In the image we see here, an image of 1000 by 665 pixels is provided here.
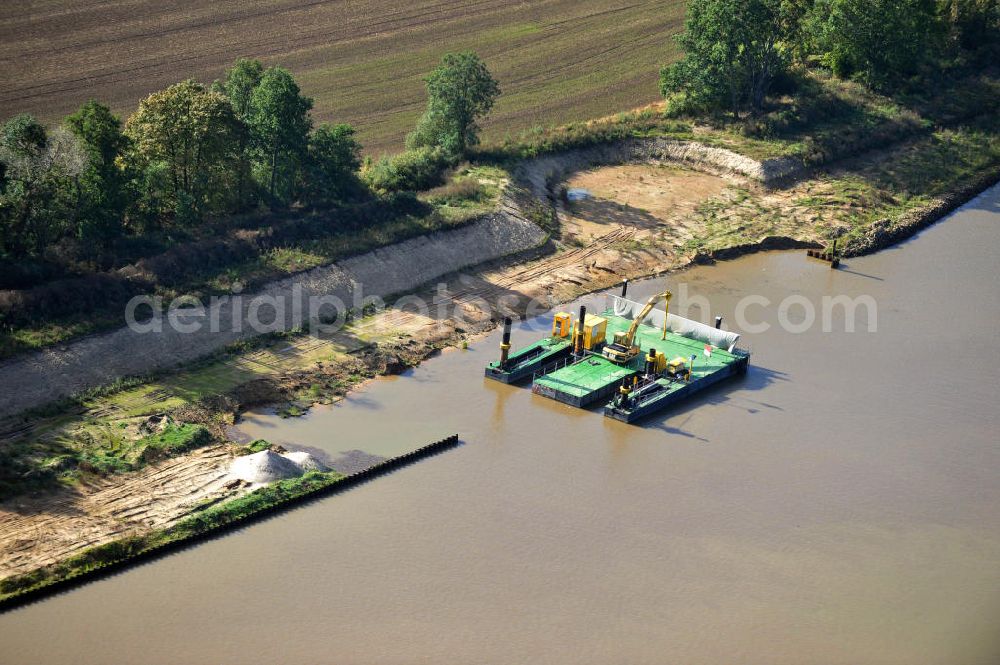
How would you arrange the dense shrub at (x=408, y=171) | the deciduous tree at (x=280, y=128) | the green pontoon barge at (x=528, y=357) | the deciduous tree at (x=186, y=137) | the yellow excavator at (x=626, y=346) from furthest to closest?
the dense shrub at (x=408, y=171) < the deciduous tree at (x=280, y=128) < the deciduous tree at (x=186, y=137) < the yellow excavator at (x=626, y=346) < the green pontoon barge at (x=528, y=357)

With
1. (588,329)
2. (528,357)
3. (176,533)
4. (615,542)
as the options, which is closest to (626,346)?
(588,329)

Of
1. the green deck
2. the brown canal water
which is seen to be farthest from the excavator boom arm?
the brown canal water

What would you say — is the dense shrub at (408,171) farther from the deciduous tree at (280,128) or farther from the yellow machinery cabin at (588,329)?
the yellow machinery cabin at (588,329)

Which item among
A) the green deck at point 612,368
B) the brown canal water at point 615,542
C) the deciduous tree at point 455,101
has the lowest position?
the brown canal water at point 615,542

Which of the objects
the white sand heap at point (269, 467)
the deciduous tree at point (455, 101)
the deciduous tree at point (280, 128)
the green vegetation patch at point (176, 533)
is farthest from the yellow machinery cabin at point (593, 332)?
the deciduous tree at point (455, 101)

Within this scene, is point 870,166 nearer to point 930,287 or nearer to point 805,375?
point 930,287

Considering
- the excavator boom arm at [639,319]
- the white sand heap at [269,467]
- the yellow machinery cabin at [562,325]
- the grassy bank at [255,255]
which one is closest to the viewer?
the white sand heap at [269,467]

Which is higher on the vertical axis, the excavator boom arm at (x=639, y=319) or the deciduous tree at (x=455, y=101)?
the deciduous tree at (x=455, y=101)
